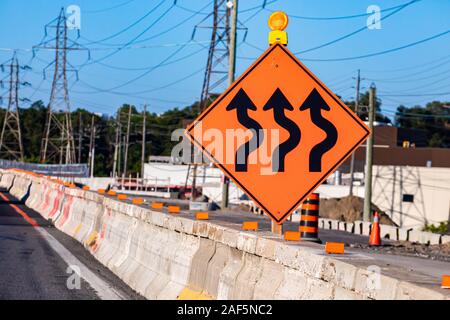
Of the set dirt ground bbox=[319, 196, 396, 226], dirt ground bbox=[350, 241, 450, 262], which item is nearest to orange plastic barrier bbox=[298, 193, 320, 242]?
dirt ground bbox=[350, 241, 450, 262]

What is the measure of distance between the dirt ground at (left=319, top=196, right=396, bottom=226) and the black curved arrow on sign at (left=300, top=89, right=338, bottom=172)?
44473 millimetres

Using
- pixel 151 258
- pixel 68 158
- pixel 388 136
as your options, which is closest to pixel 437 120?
pixel 388 136

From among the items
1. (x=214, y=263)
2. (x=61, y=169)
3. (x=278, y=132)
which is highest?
(x=278, y=132)

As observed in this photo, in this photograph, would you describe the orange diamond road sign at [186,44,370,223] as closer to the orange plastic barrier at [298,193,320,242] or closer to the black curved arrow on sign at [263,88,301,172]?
the black curved arrow on sign at [263,88,301,172]

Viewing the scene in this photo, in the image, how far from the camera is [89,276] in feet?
39.0

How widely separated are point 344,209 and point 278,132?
4726 cm

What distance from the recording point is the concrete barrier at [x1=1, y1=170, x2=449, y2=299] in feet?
18.9

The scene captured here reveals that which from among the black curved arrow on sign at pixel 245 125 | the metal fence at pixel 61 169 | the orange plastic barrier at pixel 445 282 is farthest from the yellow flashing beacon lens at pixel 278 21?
the metal fence at pixel 61 169

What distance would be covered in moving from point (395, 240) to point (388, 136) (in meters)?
83.3

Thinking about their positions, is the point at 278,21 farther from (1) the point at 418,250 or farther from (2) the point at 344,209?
(2) the point at 344,209

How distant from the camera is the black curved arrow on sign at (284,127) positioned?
7957mm

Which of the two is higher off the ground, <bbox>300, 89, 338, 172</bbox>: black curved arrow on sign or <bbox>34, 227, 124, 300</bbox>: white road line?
<bbox>300, 89, 338, 172</bbox>: black curved arrow on sign

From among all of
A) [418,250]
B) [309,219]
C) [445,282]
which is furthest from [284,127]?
[418,250]
